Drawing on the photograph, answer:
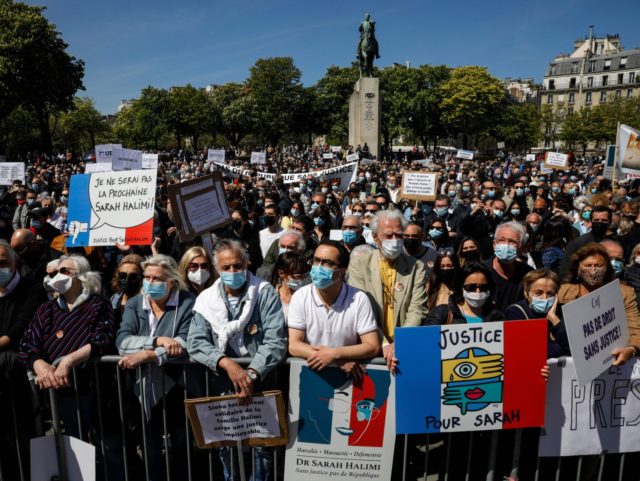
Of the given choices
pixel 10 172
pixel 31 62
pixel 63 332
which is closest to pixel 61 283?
pixel 63 332

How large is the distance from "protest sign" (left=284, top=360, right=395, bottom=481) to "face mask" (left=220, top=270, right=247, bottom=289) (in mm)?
703

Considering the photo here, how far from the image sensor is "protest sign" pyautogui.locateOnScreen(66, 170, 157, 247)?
5.61 m

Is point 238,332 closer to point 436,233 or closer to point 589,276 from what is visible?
point 589,276

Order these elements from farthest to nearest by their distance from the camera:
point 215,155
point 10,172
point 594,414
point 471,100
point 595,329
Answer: point 471,100, point 215,155, point 10,172, point 594,414, point 595,329

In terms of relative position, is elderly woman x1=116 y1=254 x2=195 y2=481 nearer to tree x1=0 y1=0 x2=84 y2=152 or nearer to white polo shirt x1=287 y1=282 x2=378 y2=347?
white polo shirt x1=287 y1=282 x2=378 y2=347

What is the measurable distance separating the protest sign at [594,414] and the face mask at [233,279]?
218cm

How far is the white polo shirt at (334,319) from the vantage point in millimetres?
3301

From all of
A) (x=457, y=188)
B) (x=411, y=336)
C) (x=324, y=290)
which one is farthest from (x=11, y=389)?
(x=457, y=188)

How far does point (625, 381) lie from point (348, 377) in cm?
188

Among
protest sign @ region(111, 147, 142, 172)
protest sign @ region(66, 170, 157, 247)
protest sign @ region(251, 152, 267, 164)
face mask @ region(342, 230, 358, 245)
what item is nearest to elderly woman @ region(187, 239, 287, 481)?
protest sign @ region(66, 170, 157, 247)

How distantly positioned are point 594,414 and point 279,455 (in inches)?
86.8

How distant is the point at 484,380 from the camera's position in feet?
10.00

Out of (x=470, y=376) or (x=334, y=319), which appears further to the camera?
(x=334, y=319)

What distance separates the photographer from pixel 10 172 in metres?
12.5
